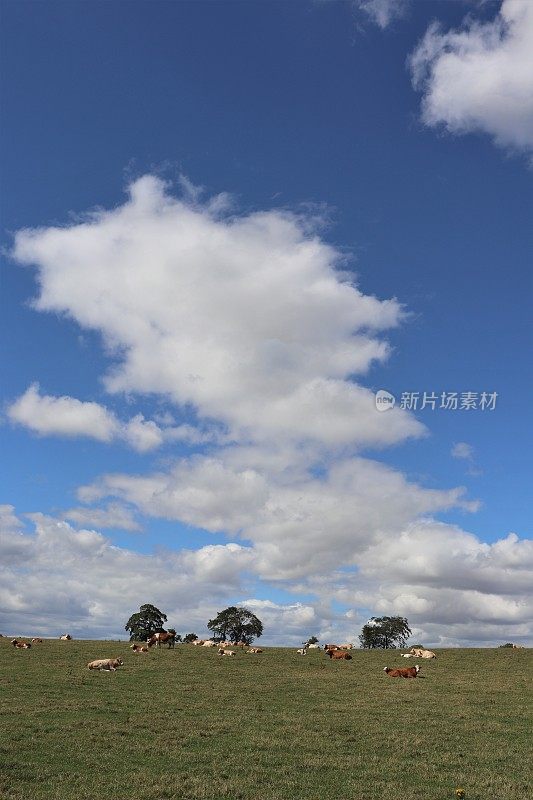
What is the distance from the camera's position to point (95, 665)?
39969mm

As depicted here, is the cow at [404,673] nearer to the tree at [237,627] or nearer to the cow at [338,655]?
the cow at [338,655]

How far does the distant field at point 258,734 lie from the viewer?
53.3ft

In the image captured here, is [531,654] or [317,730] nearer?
[317,730]

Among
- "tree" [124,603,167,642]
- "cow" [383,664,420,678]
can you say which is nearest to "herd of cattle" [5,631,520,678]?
"cow" [383,664,420,678]

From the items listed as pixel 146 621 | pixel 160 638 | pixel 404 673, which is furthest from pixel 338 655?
pixel 146 621

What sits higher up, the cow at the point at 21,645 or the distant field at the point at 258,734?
the distant field at the point at 258,734

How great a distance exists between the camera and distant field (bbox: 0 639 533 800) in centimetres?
1623

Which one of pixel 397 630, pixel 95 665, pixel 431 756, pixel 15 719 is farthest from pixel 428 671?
pixel 397 630

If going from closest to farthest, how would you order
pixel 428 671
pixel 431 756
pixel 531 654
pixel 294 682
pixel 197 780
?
1. pixel 197 780
2. pixel 431 756
3. pixel 294 682
4. pixel 428 671
5. pixel 531 654

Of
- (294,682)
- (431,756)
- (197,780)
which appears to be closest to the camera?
(197,780)

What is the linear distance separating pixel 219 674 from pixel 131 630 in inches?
2714

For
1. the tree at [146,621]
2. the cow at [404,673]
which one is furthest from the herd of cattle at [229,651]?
the tree at [146,621]

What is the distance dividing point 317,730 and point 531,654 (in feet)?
128

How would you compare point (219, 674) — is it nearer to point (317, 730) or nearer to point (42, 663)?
point (42, 663)
